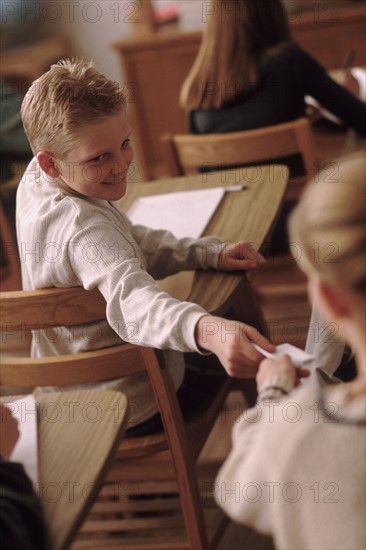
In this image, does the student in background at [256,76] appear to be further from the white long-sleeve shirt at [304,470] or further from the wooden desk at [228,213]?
the white long-sleeve shirt at [304,470]

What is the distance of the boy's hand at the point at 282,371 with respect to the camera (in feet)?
3.19

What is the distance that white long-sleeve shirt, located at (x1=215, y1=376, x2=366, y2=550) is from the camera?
0.87m

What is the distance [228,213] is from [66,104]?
1.48ft

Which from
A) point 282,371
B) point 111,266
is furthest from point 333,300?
point 111,266

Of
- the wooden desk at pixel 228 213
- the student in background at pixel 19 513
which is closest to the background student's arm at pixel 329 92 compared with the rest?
the wooden desk at pixel 228 213

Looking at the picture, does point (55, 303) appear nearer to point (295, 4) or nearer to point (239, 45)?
point (239, 45)

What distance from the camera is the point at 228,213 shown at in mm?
1636

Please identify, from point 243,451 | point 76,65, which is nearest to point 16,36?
point 76,65

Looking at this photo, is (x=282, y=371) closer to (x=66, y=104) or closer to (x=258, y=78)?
(x=66, y=104)

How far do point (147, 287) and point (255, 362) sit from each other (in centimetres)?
23

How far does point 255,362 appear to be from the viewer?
41.9 inches

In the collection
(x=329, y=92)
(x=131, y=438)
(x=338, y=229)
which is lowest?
(x=131, y=438)

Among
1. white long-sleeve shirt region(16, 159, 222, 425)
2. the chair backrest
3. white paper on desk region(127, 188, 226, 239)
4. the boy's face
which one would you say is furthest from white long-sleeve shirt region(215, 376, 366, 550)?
the chair backrest

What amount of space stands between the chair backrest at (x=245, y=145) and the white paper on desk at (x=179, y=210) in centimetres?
22
